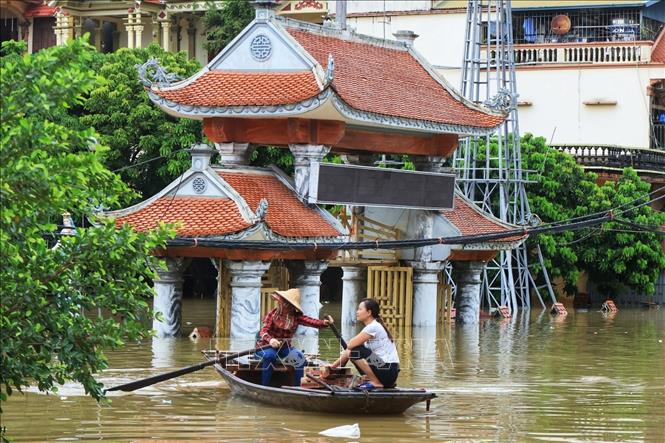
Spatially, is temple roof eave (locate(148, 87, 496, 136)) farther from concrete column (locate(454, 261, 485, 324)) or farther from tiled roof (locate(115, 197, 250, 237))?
concrete column (locate(454, 261, 485, 324))

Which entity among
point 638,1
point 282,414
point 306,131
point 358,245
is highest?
point 638,1

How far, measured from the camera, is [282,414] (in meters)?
19.9

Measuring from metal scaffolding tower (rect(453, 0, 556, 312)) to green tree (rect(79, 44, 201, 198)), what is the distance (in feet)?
25.9

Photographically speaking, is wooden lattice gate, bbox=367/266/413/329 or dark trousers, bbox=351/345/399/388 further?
wooden lattice gate, bbox=367/266/413/329

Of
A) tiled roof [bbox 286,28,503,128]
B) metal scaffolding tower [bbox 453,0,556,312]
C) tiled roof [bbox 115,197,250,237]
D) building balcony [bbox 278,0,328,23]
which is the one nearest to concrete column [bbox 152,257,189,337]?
tiled roof [bbox 115,197,250,237]

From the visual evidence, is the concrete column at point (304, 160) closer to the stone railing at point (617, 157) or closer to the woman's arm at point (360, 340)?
the woman's arm at point (360, 340)

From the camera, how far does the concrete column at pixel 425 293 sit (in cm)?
3394

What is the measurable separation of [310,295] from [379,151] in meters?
3.90

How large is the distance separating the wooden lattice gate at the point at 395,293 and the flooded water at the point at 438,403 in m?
2.27

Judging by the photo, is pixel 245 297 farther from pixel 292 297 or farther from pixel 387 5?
pixel 387 5

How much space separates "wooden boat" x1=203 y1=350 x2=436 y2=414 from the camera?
19344 mm

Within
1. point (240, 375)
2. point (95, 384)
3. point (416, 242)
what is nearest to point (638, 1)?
point (416, 242)

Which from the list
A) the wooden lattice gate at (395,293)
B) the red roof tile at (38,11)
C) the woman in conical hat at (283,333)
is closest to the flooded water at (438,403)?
the woman in conical hat at (283,333)

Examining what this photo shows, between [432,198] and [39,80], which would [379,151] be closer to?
[432,198]
